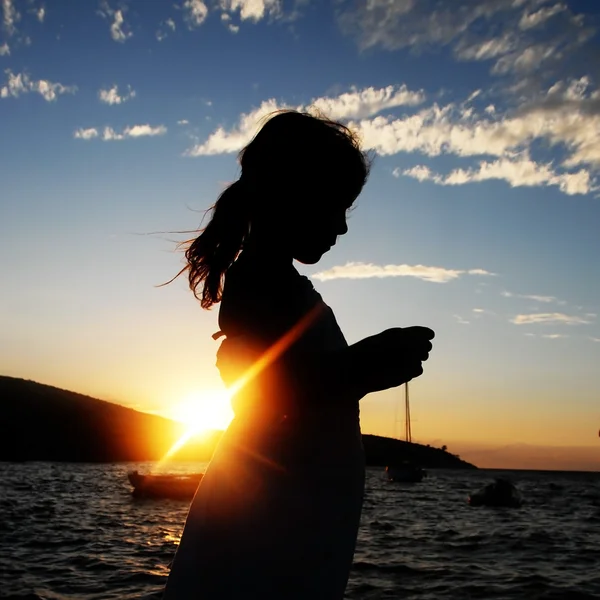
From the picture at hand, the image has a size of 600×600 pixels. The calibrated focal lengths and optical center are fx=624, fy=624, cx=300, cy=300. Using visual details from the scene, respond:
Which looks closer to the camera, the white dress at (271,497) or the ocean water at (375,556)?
the white dress at (271,497)

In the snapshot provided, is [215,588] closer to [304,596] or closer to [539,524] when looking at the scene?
[304,596]

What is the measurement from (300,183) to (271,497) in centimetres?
74

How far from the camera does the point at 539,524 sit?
31.1 meters

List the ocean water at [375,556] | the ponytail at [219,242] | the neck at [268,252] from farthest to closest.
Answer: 1. the ocean water at [375,556]
2. the ponytail at [219,242]
3. the neck at [268,252]

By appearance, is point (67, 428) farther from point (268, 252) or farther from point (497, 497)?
point (268, 252)

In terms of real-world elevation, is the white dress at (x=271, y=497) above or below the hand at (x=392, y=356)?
below

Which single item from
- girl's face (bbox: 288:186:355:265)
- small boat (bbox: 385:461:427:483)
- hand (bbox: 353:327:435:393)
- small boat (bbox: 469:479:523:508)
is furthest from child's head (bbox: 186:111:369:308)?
small boat (bbox: 385:461:427:483)

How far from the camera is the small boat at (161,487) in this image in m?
42.7

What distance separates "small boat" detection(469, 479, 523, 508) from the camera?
45722mm

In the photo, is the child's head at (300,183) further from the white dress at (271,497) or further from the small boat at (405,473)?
the small boat at (405,473)

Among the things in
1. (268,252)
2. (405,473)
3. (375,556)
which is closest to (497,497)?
(375,556)

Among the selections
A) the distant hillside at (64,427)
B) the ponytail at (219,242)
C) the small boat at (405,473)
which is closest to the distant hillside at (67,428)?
the distant hillside at (64,427)

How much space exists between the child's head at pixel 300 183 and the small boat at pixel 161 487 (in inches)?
1702

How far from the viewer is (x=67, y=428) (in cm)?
13600
